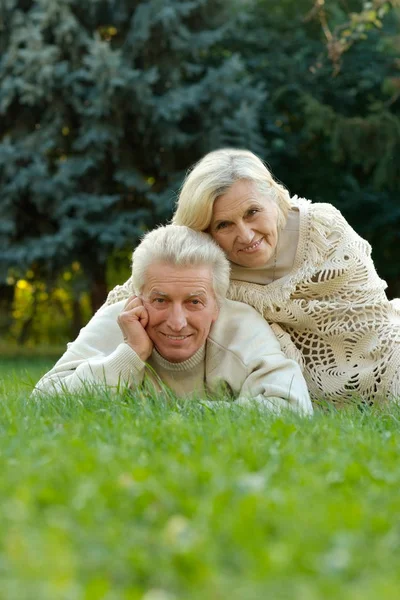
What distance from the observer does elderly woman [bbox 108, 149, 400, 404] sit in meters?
4.91

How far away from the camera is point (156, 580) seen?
1790 millimetres

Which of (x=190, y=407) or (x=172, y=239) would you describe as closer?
(x=190, y=407)

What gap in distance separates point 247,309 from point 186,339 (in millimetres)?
466

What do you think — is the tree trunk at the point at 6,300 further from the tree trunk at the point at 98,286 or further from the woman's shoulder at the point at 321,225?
the woman's shoulder at the point at 321,225

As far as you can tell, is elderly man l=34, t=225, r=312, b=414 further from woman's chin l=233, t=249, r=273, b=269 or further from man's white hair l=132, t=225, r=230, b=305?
woman's chin l=233, t=249, r=273, b=269

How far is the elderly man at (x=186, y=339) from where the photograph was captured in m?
4.55

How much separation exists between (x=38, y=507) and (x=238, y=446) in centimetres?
83

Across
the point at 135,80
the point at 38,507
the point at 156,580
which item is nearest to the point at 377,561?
the point at 156,580

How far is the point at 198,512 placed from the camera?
2131 millimetres

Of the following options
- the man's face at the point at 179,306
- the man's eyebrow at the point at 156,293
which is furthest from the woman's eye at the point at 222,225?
the man's eyebrow at the point at 156,293

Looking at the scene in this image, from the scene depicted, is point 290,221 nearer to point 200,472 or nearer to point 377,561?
point 200,472

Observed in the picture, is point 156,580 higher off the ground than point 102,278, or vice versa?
point 156,580

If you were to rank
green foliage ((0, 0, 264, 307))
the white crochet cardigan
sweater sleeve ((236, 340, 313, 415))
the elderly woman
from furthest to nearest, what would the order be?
green foliage ((0, 0, 264, 307)) → the white crochet cardigan → the elderly woman → sweater sleeve ((236, 340, 313, 415))

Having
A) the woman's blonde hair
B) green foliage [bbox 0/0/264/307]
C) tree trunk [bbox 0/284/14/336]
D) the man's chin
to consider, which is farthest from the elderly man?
tree trunk [bbox 0/284/14/336]
